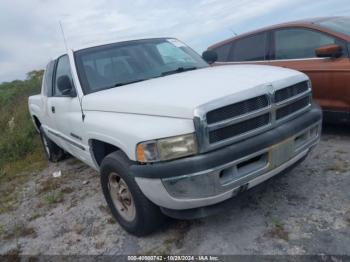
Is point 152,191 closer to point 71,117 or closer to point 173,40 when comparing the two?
point 71,117

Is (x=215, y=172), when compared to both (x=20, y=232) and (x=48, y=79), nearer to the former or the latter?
(x=20, y=232)

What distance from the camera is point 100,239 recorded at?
359 cm

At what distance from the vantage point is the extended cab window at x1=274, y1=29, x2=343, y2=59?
5129 millimetres

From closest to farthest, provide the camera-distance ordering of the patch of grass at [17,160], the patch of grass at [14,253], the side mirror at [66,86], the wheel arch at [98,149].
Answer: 1. the patch of grass at [14,253]
2. the wheel arch at [98,149]
3. the side mirror at [66,86]
4. the patch of grass at [17,160]

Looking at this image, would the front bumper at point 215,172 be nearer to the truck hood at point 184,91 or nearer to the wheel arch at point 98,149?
the truck hood at point 184,91

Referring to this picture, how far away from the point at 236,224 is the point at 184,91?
4.25ft

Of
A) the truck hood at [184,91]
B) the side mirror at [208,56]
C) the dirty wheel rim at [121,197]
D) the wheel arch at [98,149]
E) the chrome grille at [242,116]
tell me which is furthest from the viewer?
the side mirror at [208,56]

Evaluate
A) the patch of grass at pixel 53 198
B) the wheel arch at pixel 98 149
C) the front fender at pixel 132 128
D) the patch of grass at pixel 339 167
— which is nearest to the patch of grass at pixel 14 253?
the patch of grass at pixel 53 198

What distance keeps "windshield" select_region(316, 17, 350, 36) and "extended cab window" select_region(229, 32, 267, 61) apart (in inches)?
36.5

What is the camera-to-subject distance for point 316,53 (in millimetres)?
4977

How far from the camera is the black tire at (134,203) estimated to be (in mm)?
3076

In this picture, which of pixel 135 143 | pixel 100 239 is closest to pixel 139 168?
pixel 135 143

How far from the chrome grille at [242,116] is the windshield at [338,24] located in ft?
7.14

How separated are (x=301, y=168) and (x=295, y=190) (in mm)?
589
